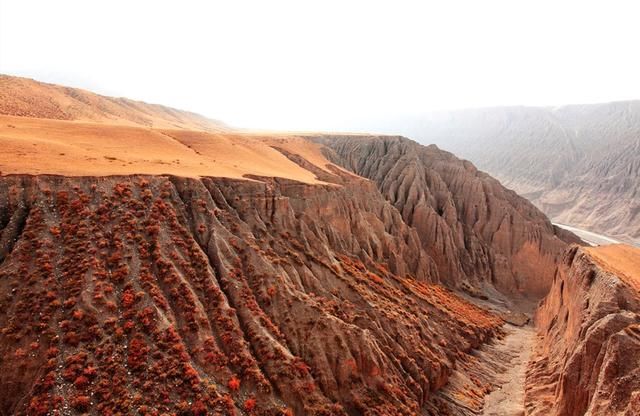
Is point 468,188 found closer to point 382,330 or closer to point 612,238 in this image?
Answer: point 382,330

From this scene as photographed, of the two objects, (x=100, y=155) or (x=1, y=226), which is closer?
(x=1, y=226)

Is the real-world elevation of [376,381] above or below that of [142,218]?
below

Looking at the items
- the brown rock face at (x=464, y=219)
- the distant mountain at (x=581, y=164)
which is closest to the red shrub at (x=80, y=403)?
the brown rock face at (x=464, y=219)

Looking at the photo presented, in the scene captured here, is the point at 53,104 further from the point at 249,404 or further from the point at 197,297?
the point at 249,404

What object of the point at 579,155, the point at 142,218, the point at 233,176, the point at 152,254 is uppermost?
the point at 579,155

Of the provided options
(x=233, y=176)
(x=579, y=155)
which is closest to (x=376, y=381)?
(x=233, y=176)
